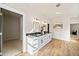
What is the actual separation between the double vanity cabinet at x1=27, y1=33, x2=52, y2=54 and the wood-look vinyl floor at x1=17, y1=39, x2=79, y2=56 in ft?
0.64

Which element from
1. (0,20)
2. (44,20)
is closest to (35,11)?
(44,20)

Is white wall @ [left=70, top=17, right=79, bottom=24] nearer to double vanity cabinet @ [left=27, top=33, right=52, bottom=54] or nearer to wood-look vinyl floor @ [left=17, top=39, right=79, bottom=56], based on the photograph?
wood-look vinyl floor @ [left=17, top=39, right=79, bottom=56]

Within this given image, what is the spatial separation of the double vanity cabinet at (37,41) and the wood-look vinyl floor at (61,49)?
0.19 meters

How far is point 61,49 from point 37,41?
0.76 meters

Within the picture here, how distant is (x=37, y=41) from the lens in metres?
2.75

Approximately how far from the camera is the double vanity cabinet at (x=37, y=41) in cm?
258

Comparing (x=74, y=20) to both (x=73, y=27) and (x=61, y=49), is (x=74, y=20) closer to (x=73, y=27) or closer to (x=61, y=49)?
(x=73, y=27)

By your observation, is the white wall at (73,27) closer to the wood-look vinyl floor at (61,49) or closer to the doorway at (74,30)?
the doorway at (74,30)

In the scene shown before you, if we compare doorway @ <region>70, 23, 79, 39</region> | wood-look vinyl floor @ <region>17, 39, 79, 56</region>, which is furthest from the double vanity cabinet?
doorway @ <region>70, 23, 79, 39</region>

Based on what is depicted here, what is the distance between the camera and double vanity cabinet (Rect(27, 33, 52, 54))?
2576 millimetres

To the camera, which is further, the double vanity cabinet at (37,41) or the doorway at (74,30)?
the double vanity cabinet at (37,41)

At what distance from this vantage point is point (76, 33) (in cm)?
219

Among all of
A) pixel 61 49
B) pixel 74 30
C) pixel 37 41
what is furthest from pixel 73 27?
pixel 37 41

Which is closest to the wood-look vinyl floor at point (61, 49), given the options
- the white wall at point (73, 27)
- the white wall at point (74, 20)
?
the white wall at point (73, 27)
